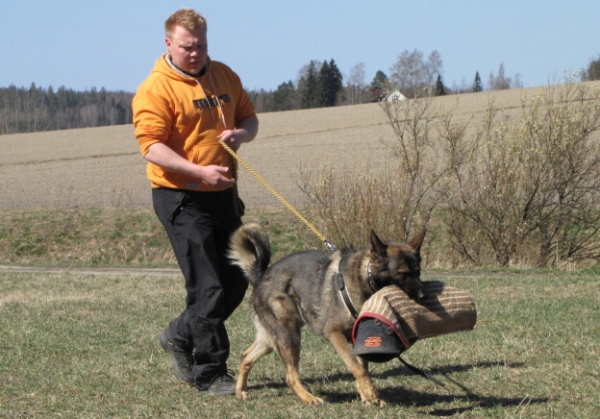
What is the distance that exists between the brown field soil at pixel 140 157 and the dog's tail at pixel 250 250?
1068 cm

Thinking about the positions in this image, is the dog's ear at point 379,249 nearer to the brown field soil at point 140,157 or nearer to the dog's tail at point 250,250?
the dog's tail at point 250,250

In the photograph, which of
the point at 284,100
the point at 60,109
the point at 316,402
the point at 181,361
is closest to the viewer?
the point at 316,402

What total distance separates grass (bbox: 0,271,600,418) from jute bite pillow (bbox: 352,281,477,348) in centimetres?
55

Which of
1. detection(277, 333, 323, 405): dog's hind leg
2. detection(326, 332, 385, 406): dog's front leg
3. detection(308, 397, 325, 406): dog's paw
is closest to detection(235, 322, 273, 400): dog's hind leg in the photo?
detection(277, 333, 323, 405): dog's hind leg

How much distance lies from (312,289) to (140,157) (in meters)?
40.4

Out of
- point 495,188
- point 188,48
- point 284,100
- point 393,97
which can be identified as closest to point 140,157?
point 393,97

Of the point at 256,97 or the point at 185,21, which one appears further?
the point at 256,97

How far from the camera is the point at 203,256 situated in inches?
228

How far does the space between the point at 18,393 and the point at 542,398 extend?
3.76 meters

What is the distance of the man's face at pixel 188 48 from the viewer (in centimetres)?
560

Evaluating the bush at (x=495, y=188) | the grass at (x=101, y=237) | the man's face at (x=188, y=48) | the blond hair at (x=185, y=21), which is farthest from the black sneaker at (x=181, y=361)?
the grass at (x=101, y=237)

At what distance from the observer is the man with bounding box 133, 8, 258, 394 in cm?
560

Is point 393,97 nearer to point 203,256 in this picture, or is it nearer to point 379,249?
point 203,256

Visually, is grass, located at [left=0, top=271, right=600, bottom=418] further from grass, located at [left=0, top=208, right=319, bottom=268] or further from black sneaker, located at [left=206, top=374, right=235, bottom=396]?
grass, located at [left=0, top=208, right=319, bottom=268]
